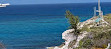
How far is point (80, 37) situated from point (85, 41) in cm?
411

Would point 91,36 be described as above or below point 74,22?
below

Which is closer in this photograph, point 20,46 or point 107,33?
point 107,33

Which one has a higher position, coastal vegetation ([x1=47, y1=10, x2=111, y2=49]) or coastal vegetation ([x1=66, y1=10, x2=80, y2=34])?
coastal vegetation ([x1=66, y1=10, x2=80, y2=34])

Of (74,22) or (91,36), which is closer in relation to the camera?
(91,36)

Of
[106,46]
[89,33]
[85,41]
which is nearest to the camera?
[106,46]

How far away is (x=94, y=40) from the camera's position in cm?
3269

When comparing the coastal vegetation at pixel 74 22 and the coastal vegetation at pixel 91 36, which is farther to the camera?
the coastal vegetation at pixel 74 22

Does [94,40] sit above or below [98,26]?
below

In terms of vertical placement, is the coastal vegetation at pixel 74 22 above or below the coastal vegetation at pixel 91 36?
above

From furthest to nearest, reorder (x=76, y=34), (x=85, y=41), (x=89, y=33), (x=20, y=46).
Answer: (x=20, y=46) → (x=76, y=34) → (x=89, y=33) → (x=85, y=41)

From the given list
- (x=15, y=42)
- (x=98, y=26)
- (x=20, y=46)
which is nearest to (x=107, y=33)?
(x=98, y=26)

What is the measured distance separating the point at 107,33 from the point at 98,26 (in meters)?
6.52

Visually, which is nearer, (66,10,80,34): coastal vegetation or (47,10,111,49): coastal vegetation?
(47,10,111,49): coastal vegetation

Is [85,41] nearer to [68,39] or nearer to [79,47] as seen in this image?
[79,47]
